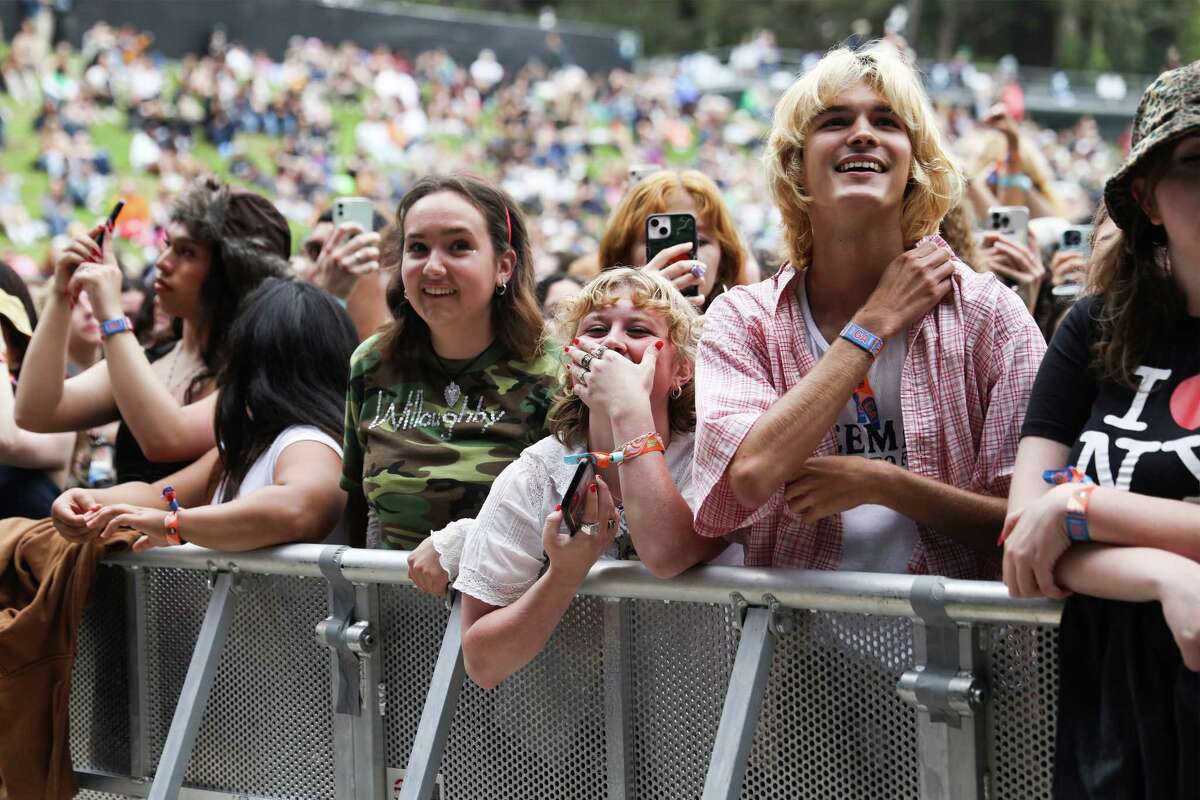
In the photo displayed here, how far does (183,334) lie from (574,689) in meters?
2.03

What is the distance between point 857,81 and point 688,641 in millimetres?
1035

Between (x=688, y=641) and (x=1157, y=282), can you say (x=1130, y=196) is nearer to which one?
(x=1157, y=282)

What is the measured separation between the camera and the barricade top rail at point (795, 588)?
221 cm

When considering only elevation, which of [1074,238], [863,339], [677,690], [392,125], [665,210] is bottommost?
[677,690]

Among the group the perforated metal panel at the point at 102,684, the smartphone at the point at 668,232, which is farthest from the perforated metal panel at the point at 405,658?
the smartphone at the point at 668,232

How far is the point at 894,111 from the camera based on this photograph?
102 inches

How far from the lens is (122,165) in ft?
75.8

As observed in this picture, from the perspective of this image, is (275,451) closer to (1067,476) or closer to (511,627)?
(511,627)

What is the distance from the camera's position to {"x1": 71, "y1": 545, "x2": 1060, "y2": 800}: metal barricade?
2279 millimetres

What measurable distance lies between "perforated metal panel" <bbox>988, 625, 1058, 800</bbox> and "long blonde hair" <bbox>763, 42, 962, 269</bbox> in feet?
2.55

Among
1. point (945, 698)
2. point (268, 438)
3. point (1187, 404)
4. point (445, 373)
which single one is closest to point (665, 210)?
point (445, 373)

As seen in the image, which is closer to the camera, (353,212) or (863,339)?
(863,339)

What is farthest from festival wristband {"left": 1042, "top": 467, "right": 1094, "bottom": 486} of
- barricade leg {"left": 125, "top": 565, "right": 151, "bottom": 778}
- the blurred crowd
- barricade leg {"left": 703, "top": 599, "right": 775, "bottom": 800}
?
the blurred crowd

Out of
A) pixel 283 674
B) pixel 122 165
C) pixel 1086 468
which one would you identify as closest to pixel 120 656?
pixel 283 674
